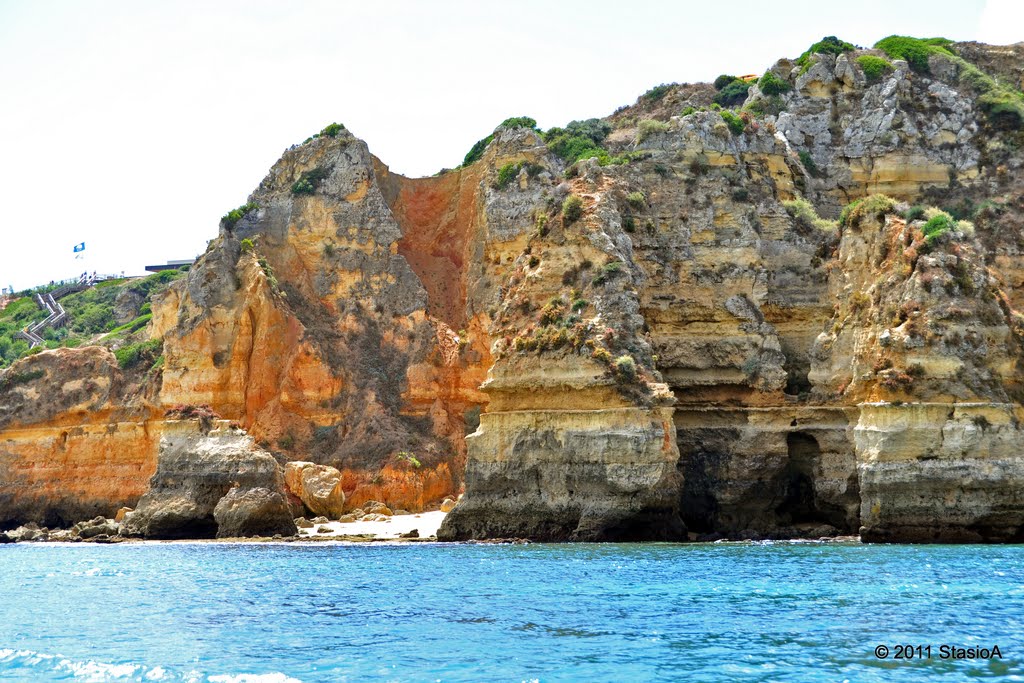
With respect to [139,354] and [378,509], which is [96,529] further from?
[139,354]

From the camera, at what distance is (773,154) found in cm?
5325

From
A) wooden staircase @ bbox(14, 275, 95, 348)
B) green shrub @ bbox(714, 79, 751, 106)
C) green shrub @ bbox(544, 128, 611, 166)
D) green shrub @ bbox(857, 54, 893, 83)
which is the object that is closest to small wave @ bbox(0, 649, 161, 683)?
green shrub @ bbox(544, 128, 611, 166)

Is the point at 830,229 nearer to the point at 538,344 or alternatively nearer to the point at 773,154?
the point at 773,154

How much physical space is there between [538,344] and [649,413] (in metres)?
5.04

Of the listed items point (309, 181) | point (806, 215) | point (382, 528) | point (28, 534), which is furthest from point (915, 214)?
point (28, 534)

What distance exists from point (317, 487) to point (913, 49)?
35784mm

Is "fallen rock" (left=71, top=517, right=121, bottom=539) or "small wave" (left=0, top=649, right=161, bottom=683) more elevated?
"small wave" (left=0, top=649, right=161, bottom=683)

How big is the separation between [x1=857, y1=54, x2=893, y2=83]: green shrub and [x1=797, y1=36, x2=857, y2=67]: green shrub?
2.04 m

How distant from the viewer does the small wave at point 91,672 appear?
17836 millimetres

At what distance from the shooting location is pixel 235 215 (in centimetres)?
6284

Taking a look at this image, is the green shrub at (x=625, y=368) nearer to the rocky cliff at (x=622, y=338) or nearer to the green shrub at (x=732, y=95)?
the rocky cliff at (x=622, y=338)

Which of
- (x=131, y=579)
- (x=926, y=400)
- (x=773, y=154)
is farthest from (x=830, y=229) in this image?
(x=131, y=579)

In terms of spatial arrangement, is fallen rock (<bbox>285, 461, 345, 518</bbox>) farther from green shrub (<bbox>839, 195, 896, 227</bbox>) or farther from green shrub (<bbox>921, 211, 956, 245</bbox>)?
green shrub (<bbox>921, 211, 956, 245</bbox>)

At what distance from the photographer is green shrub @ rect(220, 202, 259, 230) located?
6244 cm
